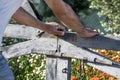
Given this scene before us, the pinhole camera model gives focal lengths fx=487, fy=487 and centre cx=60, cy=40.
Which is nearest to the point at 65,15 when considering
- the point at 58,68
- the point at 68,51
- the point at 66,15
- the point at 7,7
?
the point at 66,15

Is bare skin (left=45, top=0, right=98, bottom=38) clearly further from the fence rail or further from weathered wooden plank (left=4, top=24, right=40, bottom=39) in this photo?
weathered wooden plank (left=4, top=24, right=40, bottom=39)

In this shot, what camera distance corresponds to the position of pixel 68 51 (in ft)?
11.6

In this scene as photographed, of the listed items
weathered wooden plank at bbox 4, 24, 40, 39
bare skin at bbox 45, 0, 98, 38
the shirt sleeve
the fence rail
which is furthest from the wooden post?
the shirt sleeve

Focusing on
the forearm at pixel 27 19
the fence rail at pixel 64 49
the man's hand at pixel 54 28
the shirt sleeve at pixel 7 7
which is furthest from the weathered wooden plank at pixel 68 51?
the shirt sleeve at pixel 7 7

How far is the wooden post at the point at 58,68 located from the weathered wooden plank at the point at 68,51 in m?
0.05

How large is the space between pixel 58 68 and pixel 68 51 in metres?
0.17

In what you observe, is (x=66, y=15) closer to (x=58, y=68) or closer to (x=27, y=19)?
(x=27, y=19)

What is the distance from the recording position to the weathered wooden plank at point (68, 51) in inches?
135

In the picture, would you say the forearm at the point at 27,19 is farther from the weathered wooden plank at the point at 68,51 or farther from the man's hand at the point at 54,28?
the weathered wooden plank at the point at 68,51

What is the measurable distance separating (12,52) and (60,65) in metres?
0.48

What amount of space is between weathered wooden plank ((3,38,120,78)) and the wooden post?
0.17 ft

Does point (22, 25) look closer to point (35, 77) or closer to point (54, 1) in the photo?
point (54, 1)

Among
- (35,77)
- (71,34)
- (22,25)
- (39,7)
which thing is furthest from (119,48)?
(39,7)

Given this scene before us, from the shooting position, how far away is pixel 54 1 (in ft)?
10.5
